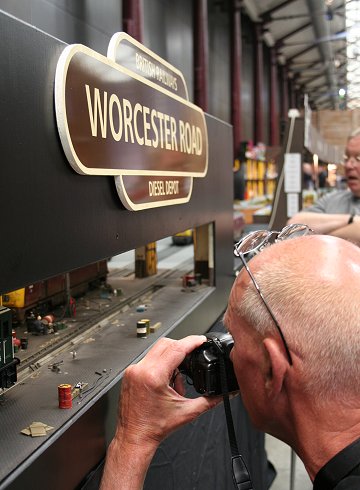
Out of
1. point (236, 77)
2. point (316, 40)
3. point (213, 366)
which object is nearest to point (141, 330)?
point (213, 366)

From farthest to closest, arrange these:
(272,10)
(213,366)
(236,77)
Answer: (272,10) → (236,77) → (213,366)

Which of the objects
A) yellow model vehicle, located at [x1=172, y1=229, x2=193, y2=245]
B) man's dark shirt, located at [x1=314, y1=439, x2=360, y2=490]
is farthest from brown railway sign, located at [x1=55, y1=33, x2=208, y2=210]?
yellow model vehicle, located at [x1=172, y1=229, x2=193, y2=245]

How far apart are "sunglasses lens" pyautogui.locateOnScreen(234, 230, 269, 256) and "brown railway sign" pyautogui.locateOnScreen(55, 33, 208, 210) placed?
450 mm

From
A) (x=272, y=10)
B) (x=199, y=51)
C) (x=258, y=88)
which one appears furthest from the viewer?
(x=258, y=88)

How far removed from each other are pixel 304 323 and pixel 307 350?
1.8 inches

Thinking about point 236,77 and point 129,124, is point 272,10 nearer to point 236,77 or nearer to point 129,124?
point 236,77

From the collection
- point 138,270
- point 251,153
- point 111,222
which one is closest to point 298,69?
point 251,153

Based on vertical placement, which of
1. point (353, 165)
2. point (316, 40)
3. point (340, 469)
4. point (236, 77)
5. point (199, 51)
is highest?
point (316, 40)

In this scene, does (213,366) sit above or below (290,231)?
below

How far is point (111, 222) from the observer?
172 centimetres

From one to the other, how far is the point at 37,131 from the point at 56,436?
69cm

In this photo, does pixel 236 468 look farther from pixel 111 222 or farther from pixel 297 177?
pixel 297 177

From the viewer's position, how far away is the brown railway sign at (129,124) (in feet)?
4.69

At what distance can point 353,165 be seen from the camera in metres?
3.24
